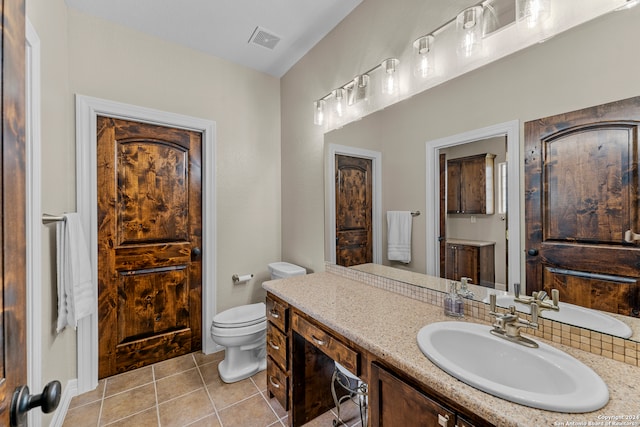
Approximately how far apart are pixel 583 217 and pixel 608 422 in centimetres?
64

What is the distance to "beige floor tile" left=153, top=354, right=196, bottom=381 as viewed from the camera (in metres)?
2.17

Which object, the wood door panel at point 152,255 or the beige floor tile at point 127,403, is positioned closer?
the beige floor tile at point 127,403

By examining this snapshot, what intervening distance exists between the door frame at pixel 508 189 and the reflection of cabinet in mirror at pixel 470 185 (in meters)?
0.07

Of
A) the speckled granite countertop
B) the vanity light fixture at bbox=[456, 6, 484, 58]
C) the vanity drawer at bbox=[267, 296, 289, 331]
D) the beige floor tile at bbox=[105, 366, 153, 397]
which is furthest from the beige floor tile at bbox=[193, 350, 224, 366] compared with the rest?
the vanity light fixture at bbox=[456, 6, 484, 58]

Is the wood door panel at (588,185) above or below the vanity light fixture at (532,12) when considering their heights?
below

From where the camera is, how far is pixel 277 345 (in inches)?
67.0

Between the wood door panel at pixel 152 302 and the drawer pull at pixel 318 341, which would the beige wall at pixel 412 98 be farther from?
the wood door panel at pixel 152 302

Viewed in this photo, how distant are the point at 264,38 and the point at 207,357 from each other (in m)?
2.71

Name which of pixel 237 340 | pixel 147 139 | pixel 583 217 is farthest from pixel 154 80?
pixel 583 217

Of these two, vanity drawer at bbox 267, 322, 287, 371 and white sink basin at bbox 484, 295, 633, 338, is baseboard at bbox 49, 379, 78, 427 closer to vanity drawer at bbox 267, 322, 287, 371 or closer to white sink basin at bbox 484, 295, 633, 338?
A: vanity drawer at bbox 267, 322, 287, 371

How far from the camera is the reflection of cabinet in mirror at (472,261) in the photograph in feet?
4.09

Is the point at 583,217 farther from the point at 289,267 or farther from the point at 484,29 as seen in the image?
the point at 289,267

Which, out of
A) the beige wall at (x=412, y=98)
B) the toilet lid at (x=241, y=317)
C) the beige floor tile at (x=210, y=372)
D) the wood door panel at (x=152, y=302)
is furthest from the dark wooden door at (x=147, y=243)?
the beige wall at (x=412, y=98)

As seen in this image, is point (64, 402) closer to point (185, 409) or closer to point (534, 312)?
point (185, 409)
